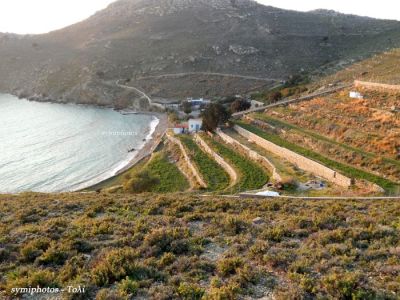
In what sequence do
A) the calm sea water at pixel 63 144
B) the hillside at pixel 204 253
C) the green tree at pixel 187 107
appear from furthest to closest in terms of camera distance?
1. the green tree at pixel 187 107
2. the calm sea water at pixel 63 144
3. the hillside at pixel 204 253

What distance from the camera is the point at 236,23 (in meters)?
143

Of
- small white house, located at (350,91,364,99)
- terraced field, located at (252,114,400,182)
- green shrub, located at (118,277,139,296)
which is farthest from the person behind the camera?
small white house, located at (350,91,364,99)

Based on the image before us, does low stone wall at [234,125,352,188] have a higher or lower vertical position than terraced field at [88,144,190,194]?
higher

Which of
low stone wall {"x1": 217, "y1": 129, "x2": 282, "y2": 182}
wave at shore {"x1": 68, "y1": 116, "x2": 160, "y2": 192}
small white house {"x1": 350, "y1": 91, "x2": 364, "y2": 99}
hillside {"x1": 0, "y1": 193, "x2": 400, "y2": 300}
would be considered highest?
small white house {"x1": 350, "y1": 91, "x2": 364, "y2": 99}

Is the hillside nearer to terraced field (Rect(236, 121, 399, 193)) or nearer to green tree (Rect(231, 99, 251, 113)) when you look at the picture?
terraced field (Rect(236, 121, 399, 193))

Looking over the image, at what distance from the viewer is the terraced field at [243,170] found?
32.4m

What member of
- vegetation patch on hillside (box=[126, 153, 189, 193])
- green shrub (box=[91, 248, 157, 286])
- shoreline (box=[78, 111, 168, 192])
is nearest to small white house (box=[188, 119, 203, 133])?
shoreline (box=[78, 111, 168, 192])

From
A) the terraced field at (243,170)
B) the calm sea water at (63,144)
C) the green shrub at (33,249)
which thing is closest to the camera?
the green shrub at (33,249)

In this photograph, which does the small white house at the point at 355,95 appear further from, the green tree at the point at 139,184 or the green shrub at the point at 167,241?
the green shrub at the point at 167,241

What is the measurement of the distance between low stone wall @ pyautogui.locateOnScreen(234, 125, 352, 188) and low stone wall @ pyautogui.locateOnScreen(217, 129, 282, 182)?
2100mm

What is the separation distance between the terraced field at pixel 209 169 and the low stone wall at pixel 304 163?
611cm

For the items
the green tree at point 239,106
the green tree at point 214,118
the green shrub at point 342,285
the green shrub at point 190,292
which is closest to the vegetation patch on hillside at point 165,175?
the green tree at point 214,118

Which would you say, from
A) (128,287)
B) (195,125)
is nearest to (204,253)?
(128,287)

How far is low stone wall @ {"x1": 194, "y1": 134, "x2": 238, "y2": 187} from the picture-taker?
119 feet
